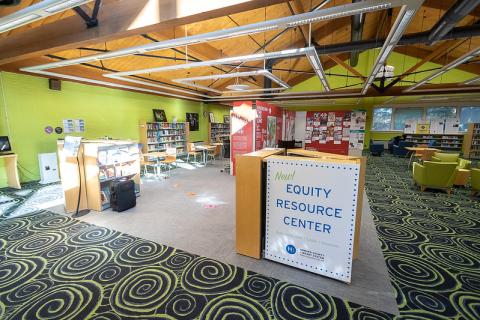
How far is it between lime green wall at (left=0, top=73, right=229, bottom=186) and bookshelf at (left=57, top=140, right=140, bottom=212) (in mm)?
3023

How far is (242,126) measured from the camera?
741 cm

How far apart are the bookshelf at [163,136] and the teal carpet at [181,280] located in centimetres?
592

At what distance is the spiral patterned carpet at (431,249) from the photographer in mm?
2118

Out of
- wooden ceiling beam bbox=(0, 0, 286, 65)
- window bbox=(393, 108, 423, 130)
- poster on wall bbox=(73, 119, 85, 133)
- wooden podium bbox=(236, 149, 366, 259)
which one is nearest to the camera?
wooden ceiling beam bbox=(0, 0, 286, 65)

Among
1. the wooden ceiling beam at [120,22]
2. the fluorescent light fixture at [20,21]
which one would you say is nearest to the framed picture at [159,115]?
the wooden ceiling beam at [120,22]

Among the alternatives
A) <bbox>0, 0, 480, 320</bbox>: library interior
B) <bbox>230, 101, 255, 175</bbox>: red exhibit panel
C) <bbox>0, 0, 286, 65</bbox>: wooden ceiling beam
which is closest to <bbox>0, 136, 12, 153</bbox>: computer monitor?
<bbox>0, 0, 480, 320</bbox>: library interior

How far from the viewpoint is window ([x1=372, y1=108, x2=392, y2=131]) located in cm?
1426

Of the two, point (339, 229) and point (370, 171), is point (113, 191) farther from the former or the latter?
point (370, 171)

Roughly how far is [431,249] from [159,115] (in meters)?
10.1

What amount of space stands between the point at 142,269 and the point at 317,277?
6.62 ft

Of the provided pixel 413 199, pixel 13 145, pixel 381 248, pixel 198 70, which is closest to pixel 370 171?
pixel 413 199

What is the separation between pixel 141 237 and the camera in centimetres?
336

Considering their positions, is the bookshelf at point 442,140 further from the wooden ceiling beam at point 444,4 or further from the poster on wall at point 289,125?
the wooden ceiling beam at point 444,4

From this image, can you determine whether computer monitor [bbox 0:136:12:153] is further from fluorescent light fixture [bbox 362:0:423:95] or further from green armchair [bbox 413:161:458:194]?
green armchair [bbox 413:161:458:194]
